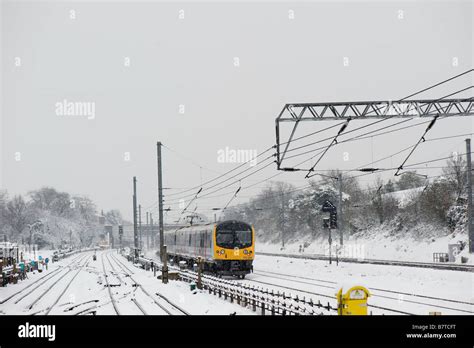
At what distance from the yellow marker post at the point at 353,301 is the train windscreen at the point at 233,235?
19.2 meters

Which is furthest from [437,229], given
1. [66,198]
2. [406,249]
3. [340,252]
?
[66,198]

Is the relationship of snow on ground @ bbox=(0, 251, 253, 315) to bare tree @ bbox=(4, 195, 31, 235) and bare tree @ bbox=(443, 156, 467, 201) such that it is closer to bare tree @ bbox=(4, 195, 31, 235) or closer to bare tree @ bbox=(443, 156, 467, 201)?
bare tree @ bbox=(443, 156, 467, 201)

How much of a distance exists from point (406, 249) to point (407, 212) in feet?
16.4

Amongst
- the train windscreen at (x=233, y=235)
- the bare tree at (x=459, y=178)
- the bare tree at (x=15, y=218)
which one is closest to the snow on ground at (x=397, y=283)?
the train windscreen at (x=233, y=235)

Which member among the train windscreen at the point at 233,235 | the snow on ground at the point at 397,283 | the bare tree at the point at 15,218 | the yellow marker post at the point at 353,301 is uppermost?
the bare tree at the point at 15,218

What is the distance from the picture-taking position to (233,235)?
100.0 ft

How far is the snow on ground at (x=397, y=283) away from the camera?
17.9 m

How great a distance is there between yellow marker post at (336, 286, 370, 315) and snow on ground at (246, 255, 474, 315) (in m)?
2.30

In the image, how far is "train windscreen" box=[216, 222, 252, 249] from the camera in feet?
98.9

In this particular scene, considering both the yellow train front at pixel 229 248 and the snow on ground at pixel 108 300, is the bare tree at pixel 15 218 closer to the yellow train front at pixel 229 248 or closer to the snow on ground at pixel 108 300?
the snow on ground at pixel 108 300

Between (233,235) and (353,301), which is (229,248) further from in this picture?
(353,301)

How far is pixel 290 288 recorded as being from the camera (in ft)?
78.1

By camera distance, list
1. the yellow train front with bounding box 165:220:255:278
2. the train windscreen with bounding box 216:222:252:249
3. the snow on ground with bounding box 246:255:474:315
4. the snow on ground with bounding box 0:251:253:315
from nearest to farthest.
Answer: the snow on ground with bounding box 0:251:253:315, the snow on ground with bounding box 246:255:474:315, the yellow train front with bounding box 165:220:255:278, the train windscreen with bounding box 216:222:252:249

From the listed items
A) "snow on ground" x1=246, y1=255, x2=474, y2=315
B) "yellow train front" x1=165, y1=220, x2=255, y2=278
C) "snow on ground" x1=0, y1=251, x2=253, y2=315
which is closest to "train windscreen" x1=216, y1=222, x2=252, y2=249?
"yellow train front" x1=165, y1=220, x2=255, y2=278
